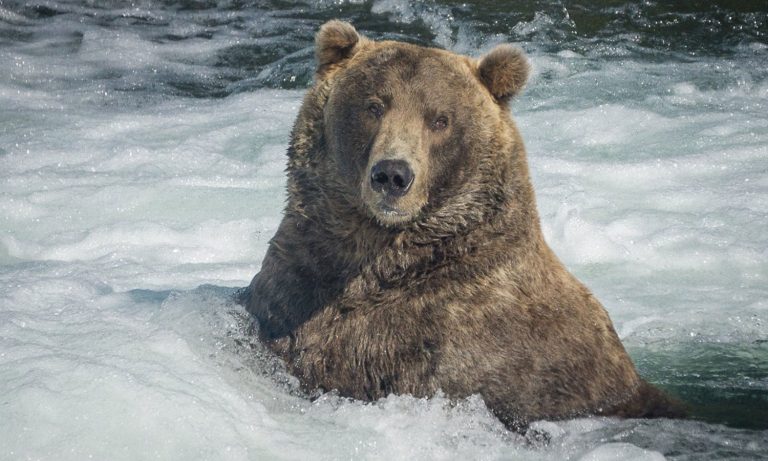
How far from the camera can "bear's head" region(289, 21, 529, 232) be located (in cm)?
516

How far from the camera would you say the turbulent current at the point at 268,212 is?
16.6 ft

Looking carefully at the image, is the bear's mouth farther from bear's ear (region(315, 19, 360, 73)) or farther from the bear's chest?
bear's ear (region(315, 19, 360, 73))

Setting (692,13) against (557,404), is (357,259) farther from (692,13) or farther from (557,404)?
(692,13)

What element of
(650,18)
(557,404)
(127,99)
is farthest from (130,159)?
(650,18)

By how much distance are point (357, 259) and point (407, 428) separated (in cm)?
83

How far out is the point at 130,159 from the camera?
9.94 meters

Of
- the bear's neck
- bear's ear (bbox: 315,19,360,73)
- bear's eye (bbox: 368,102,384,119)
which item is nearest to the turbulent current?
the bear's neck

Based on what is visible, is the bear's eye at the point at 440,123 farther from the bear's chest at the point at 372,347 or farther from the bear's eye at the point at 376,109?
the bear's chest at the point at 372,347

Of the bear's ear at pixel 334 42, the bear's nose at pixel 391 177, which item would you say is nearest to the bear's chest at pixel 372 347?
the bear's nose at pixel 391 177

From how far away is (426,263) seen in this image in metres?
5.22

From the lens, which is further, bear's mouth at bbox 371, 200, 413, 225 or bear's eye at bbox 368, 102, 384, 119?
bear's eye at bbox 368, 102, 384, 119

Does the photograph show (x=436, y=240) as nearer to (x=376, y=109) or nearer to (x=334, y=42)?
(x=376, y=109)

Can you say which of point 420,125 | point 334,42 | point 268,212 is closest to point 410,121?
point 420,125

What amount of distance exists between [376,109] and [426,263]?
2.53 feet
